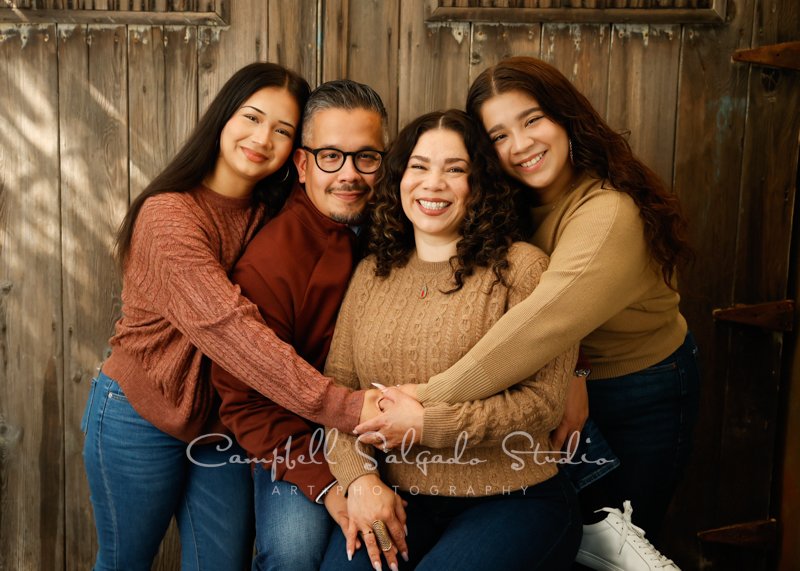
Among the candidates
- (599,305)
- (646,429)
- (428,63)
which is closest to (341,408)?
(599,305)

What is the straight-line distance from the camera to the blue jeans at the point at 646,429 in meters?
1.86

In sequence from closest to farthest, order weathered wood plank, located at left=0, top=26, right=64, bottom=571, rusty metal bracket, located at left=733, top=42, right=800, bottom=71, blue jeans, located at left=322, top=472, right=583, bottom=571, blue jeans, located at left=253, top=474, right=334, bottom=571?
blue jeans, located at left=322, top=472, right=583, bottom=571 → blue jeans, located at left=253, top=474, right=334, bottom=571 → rusty metal bracket, located at left=733, top=42, right=800, bottom=71 → weathered wood plank, located at left=0, top=26, right=64, bottom=571

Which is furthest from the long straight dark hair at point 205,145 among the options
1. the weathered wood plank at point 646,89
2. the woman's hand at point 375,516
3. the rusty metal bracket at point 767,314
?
the rusty metal bracket at point 767,314

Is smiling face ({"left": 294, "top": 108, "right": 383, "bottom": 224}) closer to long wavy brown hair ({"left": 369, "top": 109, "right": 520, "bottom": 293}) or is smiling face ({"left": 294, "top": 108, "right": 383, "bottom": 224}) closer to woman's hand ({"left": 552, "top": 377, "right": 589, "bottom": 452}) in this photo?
long wavy brown hair ({"left": 369, "top": 109, "right": 520, "bottom": 293})

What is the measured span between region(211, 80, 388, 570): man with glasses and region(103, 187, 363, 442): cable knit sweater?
0.27 ft

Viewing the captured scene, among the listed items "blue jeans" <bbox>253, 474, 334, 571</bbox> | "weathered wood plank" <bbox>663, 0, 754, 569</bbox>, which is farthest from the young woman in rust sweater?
"weathered wood plank" <bbox>663, 0, 754, 569</bbox>

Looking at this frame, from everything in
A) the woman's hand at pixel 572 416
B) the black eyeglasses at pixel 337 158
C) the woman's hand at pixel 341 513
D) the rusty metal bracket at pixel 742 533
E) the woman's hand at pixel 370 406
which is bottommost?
the rusty metal bracket at pixel 742 533

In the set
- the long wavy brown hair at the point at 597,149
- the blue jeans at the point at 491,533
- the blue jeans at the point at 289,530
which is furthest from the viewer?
the long wavy brown hair at the point at 597,149

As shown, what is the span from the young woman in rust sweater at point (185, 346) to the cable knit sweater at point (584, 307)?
36 centimetres

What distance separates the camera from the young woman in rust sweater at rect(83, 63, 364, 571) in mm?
1643

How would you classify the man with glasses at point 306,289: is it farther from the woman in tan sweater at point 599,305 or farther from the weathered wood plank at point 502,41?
the weathered wood plank at point 502,41

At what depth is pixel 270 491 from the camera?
167 cm

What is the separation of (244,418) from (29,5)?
5.24ft

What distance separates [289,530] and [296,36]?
5.01 ft
